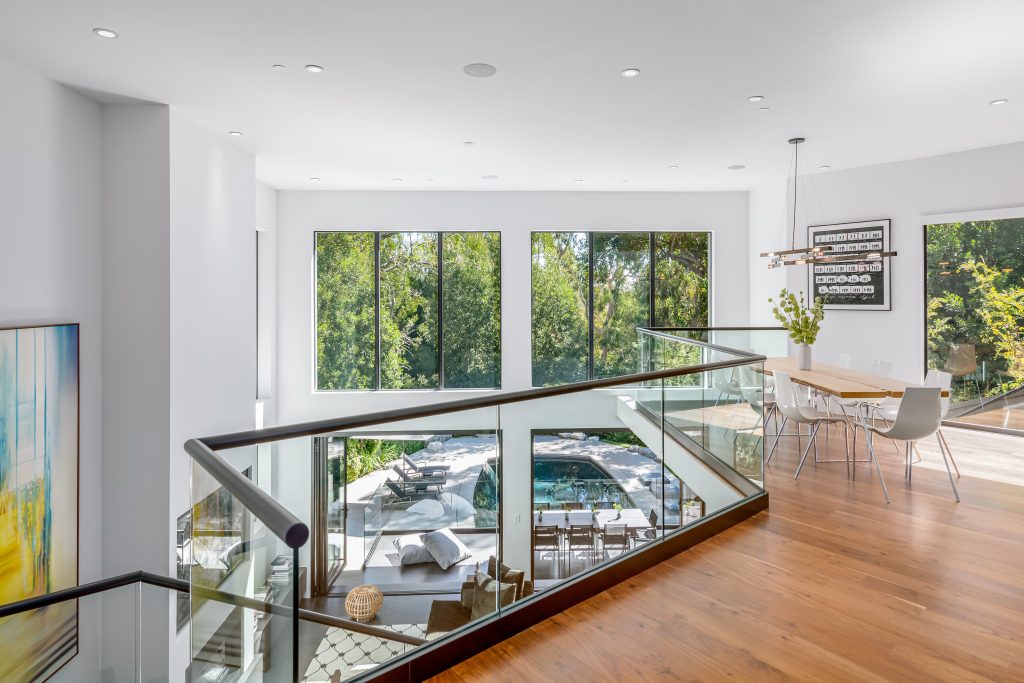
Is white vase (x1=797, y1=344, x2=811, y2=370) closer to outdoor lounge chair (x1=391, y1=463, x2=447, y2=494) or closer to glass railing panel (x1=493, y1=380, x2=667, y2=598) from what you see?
glass railing panel (x1=493, y1=380, x2=667, y2=598)

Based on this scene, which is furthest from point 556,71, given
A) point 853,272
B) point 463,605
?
point 853,272

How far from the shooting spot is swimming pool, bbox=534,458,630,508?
10.2 ft

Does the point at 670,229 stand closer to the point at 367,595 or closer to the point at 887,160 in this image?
the point at 887,160

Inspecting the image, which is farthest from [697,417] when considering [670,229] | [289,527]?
[670,229]

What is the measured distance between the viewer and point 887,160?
7012 mm

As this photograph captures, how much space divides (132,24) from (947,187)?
307 inches

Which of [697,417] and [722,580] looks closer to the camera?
[722,580]

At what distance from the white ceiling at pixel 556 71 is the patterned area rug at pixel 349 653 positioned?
3.15m

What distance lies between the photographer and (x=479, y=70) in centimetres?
421

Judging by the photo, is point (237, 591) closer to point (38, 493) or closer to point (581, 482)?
point (581, 482)

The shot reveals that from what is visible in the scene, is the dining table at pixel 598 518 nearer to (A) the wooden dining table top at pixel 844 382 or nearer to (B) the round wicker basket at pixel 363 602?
(B) the round wicker basket at pixel 363 602

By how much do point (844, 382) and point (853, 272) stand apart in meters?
3.20

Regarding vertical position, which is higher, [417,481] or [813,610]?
[417,481]

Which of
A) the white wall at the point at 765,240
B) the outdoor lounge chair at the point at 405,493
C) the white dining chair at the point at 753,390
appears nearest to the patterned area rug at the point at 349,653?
the outdoor lounge chair at the point at 405,493
